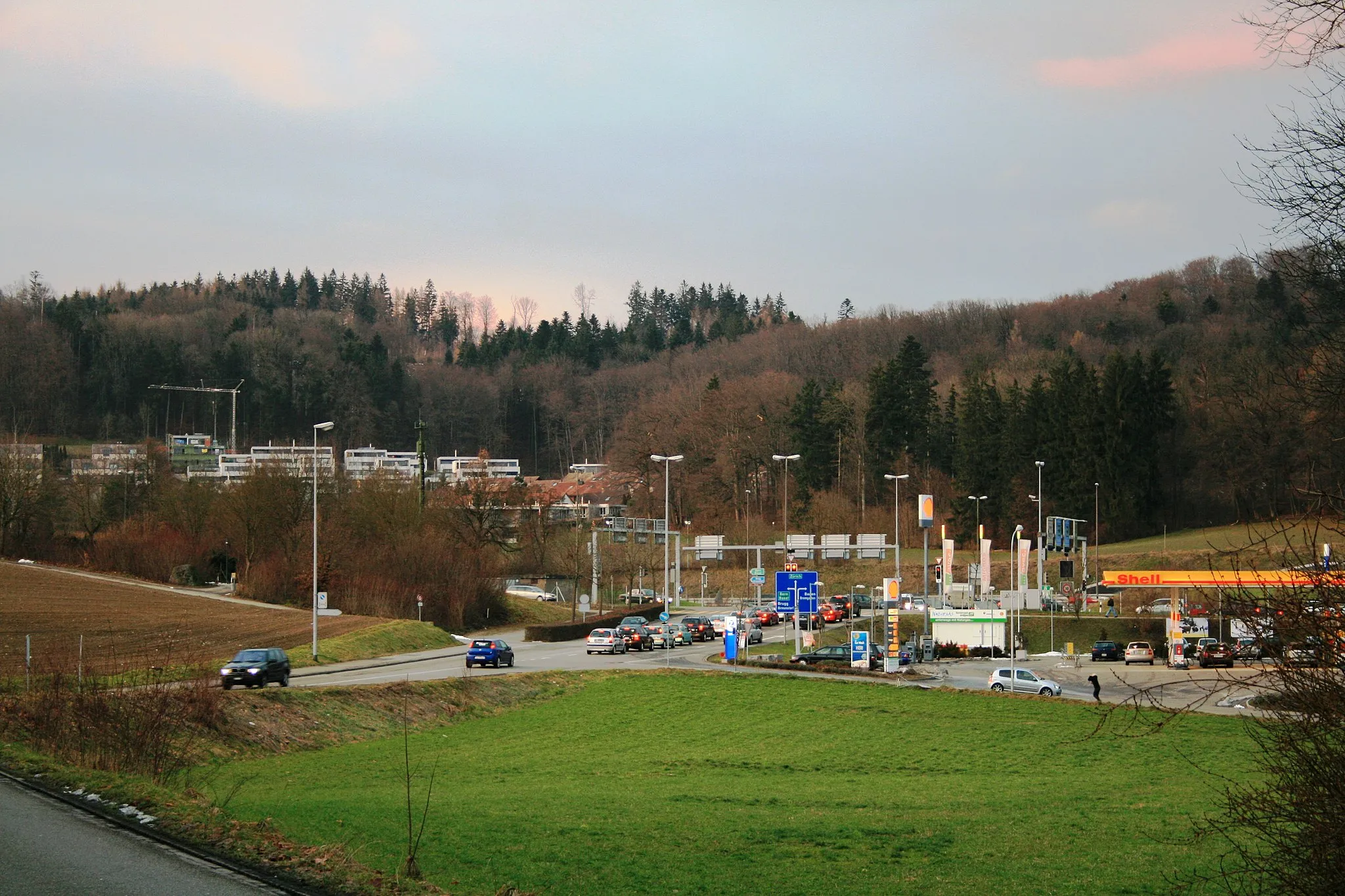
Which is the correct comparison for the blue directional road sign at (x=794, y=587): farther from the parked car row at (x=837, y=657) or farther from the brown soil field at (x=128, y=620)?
the brown soil field at (x=128, y=620)

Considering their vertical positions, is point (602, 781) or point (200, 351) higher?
point (200, 351)

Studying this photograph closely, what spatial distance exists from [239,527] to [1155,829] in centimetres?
6647

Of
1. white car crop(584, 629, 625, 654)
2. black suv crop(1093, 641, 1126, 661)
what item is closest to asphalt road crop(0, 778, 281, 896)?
white car crop(584, 629, 625, 654)

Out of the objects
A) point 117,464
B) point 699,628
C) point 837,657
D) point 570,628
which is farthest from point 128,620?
point 117,464

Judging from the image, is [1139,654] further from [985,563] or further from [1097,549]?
[1097,549]

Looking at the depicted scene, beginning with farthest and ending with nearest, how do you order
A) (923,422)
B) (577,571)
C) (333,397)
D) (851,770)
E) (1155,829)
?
(333,397) → (923,422) → (577,571) → (851,770) → (1155,829)

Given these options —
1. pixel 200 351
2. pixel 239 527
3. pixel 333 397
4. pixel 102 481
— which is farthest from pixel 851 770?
pixel 200 351

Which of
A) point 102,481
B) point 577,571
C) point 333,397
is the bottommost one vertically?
point 577,571

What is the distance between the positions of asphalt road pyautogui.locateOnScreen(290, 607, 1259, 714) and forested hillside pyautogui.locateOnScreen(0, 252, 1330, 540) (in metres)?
10.1

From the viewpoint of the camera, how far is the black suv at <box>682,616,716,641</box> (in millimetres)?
67562

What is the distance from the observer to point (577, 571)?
9038 centimetres

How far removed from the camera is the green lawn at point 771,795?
552 inches

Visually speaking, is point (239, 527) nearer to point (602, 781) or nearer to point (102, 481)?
point (102, 481)

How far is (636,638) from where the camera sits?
5925 cm
